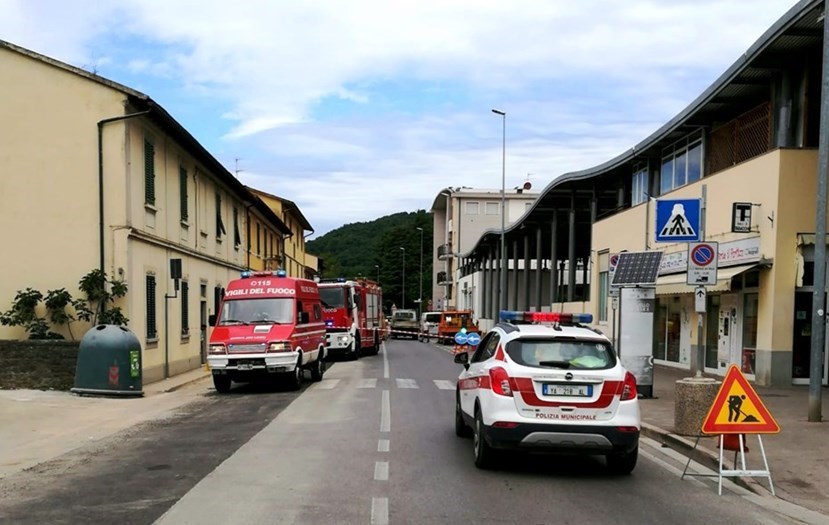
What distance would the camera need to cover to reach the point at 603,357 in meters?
8.73

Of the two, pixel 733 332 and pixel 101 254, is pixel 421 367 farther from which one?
pixel 101 254

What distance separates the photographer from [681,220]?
12.0 m

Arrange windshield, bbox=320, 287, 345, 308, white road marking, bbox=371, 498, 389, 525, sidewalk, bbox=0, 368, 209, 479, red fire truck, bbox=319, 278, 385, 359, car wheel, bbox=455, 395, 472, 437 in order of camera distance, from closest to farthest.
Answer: white road marking, bbox=371, 498, 389, 525, sidewalk, bbox=0, 368, 209, 479, car wheel, bbox=455, 395, 472, 437, red fire truck, bbox=319, 278, 385, 359, windshield, bbox=320, 287, 345, 308

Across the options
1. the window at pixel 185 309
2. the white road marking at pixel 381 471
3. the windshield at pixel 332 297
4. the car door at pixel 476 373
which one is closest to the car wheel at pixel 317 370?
the window at pixel 185 309

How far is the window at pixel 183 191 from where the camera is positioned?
24.0m

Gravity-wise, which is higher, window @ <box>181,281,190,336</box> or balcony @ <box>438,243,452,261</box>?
balcony @ <box>438,243,452,261</box>

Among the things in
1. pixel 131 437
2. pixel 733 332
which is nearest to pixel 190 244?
pixel 131 437

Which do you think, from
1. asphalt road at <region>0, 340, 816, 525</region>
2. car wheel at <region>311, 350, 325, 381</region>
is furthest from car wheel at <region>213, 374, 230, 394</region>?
asphalt road at <region>0, 340, 816, 525</region>

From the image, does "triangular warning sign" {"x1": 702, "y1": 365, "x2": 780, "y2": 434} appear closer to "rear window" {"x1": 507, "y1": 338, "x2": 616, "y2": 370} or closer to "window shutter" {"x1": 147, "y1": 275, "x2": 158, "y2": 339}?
"rear window" {"x1": 507, "y1": 338, "x2": 616, "y2": 370}

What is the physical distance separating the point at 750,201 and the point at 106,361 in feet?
49.4

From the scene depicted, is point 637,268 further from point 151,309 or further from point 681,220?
point 151,309

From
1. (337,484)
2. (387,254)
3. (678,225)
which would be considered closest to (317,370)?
(678,225)

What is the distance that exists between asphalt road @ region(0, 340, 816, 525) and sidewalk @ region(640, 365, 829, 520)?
47 centimetres

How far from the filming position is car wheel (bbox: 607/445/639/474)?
863 cm
